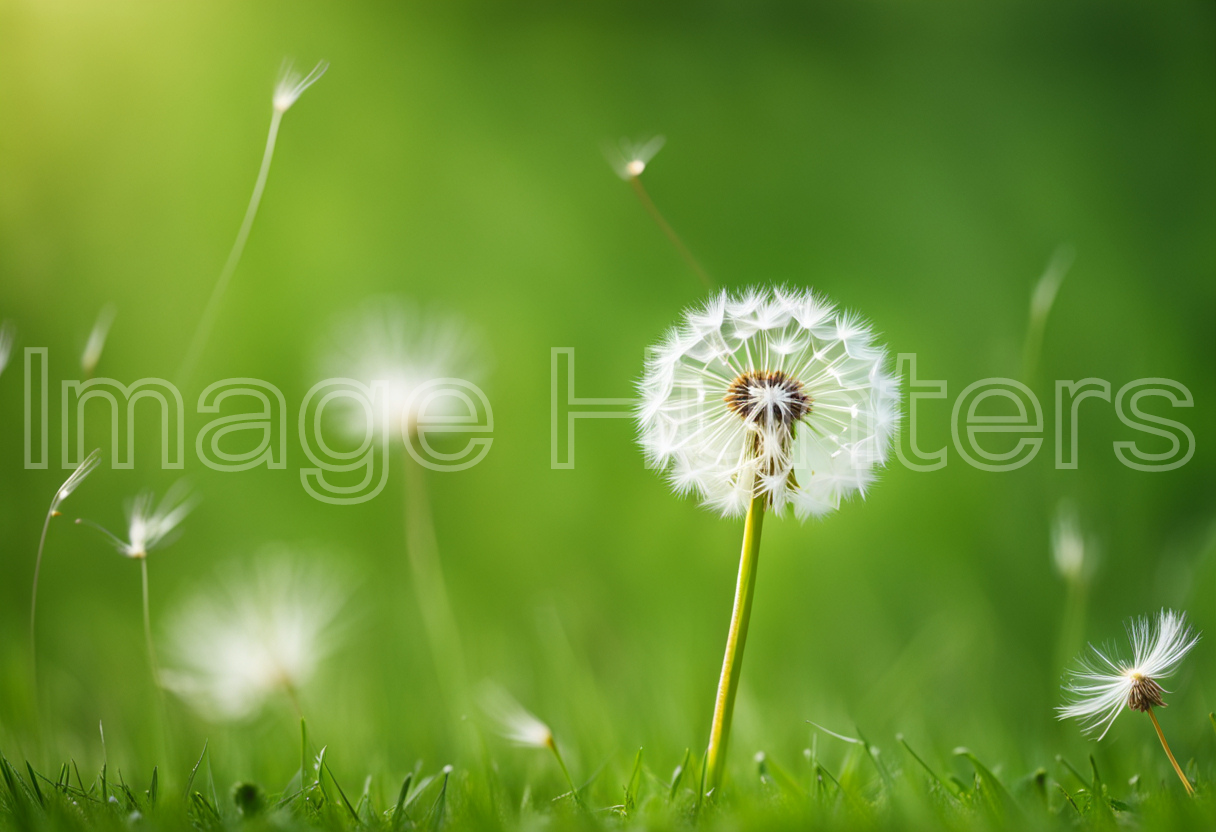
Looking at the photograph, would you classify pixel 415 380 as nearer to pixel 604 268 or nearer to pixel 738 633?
pixel 604 268

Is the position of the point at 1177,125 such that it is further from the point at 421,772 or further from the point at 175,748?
the point at 175,748

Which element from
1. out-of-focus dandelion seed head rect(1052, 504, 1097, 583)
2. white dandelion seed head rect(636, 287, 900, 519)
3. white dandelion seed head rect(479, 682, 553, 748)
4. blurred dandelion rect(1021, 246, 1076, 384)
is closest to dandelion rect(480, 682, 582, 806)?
white dandelion seed head rect(479, 682, 553, 748)

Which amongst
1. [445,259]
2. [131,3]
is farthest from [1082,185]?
[131,3]

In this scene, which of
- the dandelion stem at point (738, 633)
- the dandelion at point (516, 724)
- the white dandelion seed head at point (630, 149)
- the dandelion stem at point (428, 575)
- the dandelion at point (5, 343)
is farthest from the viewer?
the white dandelion seed head at point (630, 149)

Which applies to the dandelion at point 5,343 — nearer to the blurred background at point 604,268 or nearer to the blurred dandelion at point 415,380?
the blurred background at point 604,268

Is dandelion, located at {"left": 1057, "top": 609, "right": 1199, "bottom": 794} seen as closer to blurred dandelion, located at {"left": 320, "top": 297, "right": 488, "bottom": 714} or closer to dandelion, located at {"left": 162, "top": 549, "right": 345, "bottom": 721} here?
blurred dandelion, located at {"left": 320, "top": 297, "right": 488, "bottom": 714}

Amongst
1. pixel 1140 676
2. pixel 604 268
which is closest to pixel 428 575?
pixel 604 268

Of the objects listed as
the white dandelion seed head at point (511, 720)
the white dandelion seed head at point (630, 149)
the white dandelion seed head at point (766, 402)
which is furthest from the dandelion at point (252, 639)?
the white dandelion seed head at point (630, 149)
